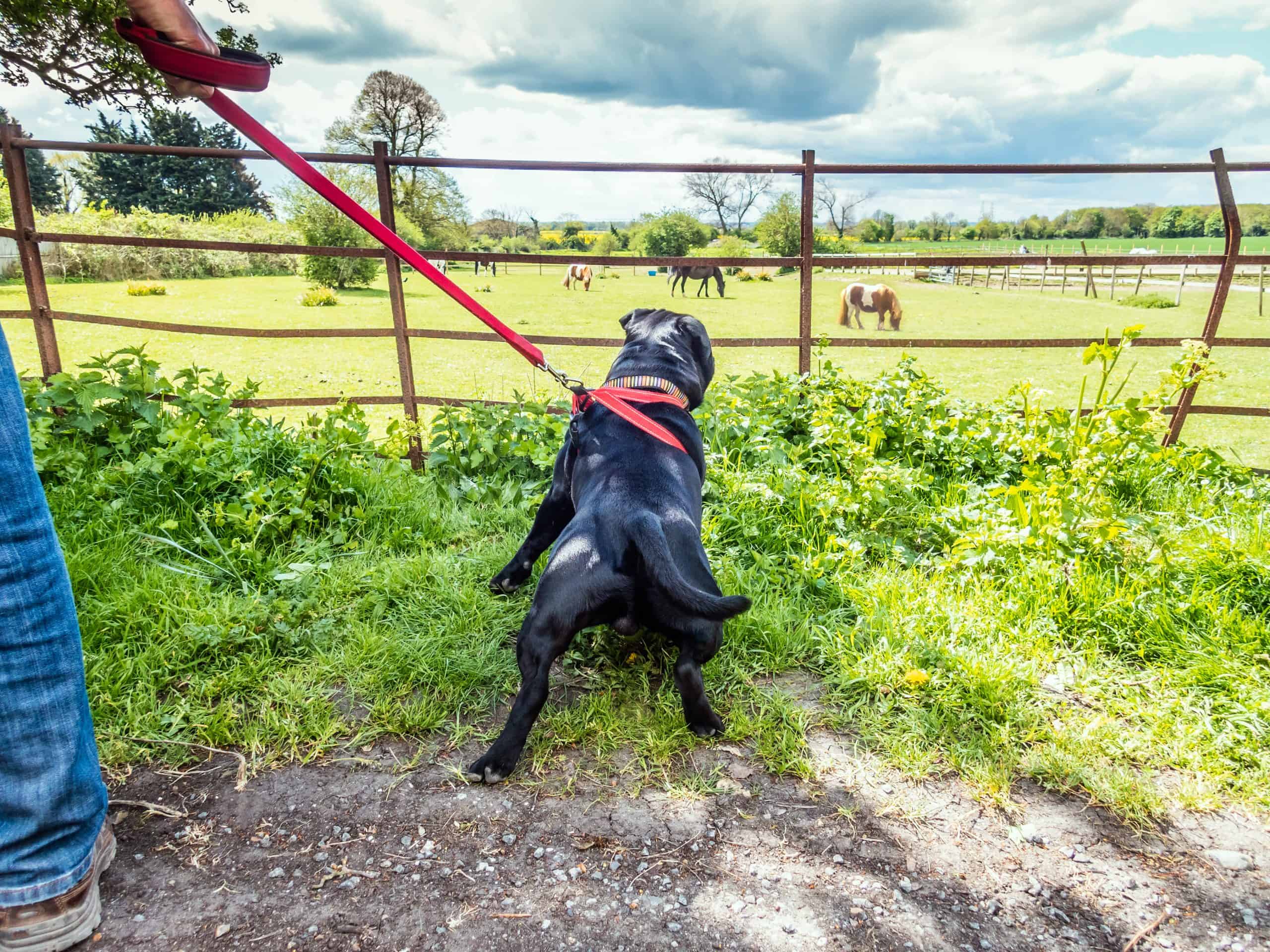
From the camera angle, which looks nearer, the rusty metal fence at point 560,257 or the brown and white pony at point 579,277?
the rusty metal fence at point 560,257

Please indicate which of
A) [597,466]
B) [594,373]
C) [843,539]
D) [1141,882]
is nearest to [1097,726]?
[1141,882]

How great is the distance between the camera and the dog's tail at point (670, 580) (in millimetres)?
2166

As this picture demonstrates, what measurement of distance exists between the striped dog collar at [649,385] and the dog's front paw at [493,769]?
150 cm

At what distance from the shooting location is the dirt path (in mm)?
1827

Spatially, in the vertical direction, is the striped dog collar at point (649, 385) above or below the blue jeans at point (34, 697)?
above

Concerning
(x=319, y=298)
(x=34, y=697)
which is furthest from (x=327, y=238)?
(x=34, y=697)

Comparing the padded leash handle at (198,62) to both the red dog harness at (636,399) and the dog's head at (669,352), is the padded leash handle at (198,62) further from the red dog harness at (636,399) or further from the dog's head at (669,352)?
the dog's head at (669,352)

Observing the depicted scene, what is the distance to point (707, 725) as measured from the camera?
254 centimetres

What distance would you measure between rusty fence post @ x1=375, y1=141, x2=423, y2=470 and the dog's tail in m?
2.87

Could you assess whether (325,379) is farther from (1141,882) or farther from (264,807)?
(1141,882)

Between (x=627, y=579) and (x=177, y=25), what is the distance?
1.95 metres

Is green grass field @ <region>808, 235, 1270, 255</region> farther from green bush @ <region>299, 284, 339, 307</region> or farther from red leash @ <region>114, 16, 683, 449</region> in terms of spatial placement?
green bush @ <region>299, 284, 339, 307</region>

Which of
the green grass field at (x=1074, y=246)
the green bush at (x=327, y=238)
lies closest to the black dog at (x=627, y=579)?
the green grass field at (x=1074, y=246)

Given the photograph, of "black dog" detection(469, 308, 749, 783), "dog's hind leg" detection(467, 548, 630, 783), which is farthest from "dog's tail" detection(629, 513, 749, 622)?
"dog's hind leg" detection(467, 548, 630, 783)
